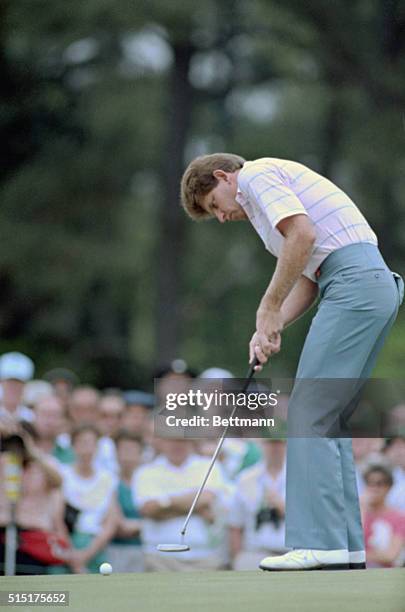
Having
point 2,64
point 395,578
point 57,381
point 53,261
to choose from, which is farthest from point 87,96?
point 395,578

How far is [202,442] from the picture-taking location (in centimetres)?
714

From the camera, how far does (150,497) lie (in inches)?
268

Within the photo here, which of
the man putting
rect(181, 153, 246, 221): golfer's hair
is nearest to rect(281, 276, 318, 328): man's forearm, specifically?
the man putting

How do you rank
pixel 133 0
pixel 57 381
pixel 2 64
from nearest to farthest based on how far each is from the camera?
1. pixel 57 381
2. pixel 133 0
3. pixel 2 64

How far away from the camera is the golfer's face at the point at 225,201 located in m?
4.64

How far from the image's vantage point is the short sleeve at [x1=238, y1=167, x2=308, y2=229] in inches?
171

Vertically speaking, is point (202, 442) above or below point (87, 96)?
below

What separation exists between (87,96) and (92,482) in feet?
40.4

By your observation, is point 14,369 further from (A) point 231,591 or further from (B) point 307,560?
(A) point 231,591

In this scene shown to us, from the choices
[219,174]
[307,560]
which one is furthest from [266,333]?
[307,560]

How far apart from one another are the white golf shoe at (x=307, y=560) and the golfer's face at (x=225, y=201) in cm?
114

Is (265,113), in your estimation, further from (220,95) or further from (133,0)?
(133,0)

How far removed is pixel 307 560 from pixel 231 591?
0.44m

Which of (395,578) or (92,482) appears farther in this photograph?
(92,482)
